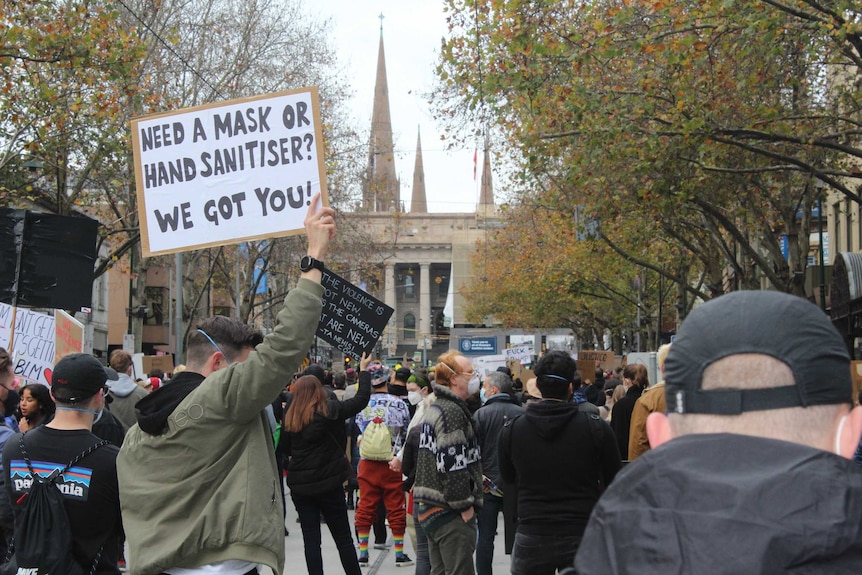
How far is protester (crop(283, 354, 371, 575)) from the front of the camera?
27.5 feet

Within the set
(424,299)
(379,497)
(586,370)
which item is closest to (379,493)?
(379,497)

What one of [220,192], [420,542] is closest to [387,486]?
[420,542]

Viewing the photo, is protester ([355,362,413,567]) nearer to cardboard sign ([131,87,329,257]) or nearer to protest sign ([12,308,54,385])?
protest sign ([12,308,54,385])

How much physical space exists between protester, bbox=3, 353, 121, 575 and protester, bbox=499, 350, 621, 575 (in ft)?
7.87

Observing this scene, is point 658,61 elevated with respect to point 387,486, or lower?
elevated

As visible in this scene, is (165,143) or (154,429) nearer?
(154,429)

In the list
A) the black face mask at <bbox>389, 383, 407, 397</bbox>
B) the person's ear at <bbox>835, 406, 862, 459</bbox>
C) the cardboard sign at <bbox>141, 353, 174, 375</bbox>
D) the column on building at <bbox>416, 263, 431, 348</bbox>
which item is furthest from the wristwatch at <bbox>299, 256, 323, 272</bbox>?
the column on building at <bbox>416, 263, 431, 348</bbox>

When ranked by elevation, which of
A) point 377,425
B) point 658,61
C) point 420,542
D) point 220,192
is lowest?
point 420,542

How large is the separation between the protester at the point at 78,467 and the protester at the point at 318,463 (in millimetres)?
3799

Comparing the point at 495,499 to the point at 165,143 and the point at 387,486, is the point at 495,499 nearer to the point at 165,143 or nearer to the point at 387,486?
the point at 387,486

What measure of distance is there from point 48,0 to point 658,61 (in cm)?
918

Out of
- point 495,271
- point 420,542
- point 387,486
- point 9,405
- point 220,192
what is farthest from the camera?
point 495,271

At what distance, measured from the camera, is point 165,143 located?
581cm

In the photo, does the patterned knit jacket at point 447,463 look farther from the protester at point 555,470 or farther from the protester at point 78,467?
the protester at point 78,467
